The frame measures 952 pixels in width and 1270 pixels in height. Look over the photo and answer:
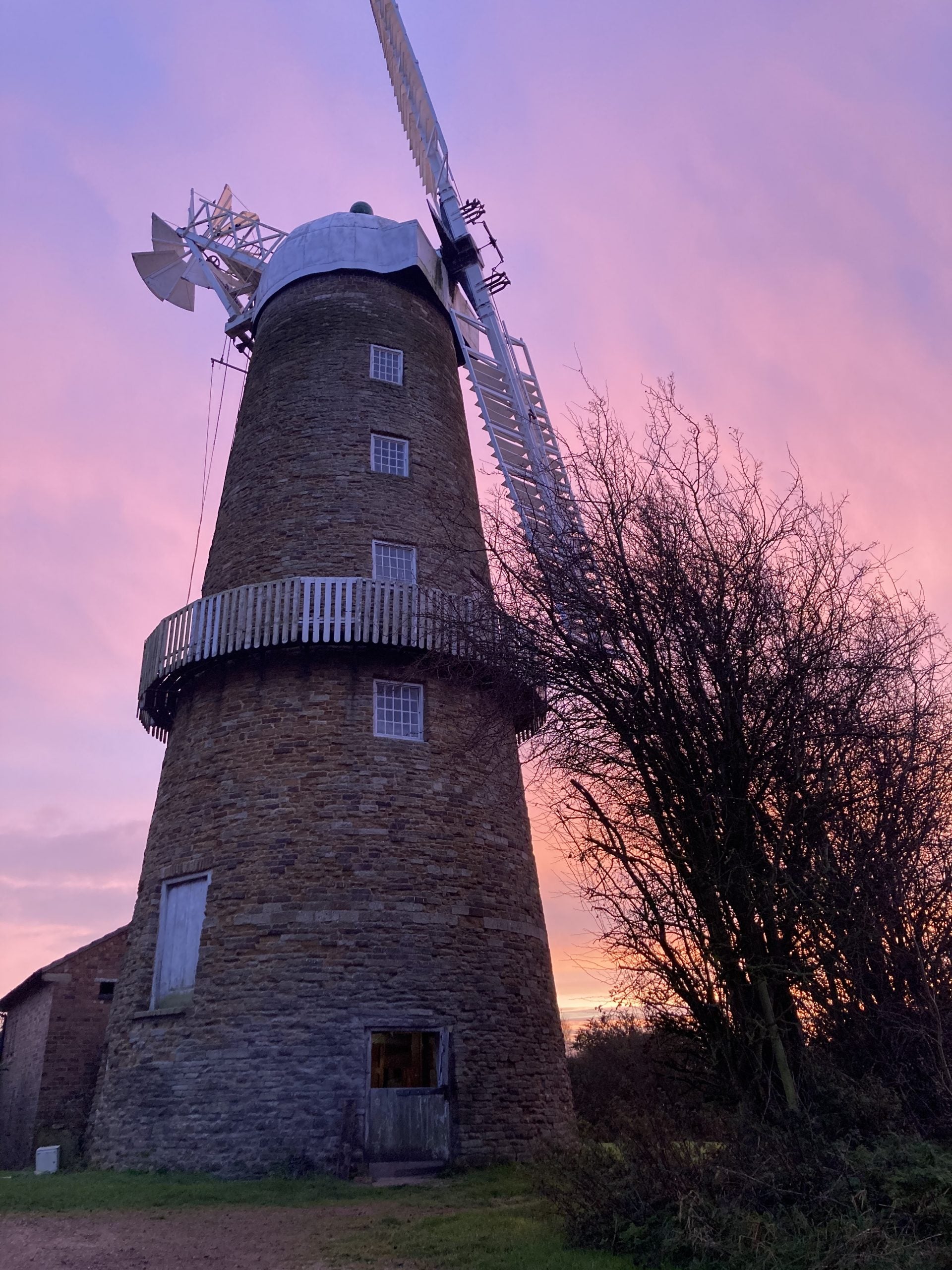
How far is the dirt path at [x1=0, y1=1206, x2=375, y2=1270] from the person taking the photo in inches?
324

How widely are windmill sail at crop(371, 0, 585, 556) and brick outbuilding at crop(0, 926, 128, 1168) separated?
38.8 ft

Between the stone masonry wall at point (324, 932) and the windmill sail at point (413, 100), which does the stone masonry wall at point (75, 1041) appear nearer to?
the stone masonry wall at point (324, 932)

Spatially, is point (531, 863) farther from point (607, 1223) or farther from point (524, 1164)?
point (607, 1223)

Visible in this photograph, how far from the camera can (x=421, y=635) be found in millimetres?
14883

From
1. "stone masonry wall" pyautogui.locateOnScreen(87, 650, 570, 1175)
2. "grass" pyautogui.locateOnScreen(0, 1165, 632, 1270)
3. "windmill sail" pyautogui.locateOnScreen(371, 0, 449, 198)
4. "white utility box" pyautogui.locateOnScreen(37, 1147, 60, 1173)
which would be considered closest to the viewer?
"grass" pyautogui.locateOnScreen(0, 1165, 632, 1270)

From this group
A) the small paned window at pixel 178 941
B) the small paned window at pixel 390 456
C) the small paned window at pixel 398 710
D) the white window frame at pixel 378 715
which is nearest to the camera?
the small paned window at pixel 178 941

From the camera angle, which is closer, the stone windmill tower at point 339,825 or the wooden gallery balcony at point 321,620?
the stone windmill tower at point 339,825

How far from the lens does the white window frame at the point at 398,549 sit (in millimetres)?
15883

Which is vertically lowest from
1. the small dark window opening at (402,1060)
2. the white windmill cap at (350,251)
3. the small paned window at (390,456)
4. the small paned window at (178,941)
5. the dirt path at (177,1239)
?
the dirt path at (177,1239)

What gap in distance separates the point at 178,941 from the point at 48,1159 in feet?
14.8

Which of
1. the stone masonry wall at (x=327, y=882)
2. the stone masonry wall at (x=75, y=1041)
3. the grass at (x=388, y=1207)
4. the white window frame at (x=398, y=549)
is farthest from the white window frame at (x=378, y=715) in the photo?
the stone masonry wall at (x=75, y=1041)

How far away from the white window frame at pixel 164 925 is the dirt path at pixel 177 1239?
13.1ft

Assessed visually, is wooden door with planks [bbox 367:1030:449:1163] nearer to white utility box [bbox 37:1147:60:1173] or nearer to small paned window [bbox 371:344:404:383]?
white utility box [bbox 37:1147:60:1173]

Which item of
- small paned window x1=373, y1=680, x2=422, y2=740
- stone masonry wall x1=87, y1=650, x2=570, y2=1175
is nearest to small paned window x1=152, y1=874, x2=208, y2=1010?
stone masonry wall x1=87, y1=650, x2=570, y2=1175
